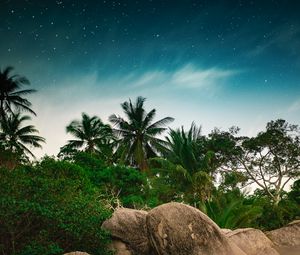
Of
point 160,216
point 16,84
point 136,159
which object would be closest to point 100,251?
point 160,216

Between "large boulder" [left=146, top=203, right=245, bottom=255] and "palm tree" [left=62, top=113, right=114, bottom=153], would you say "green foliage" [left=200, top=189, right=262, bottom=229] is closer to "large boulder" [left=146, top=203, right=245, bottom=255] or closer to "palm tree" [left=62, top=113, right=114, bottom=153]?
"large boulder" [left=146, top=203, right=245, bottom=255]

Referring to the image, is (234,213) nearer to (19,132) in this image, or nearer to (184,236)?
(184,236)

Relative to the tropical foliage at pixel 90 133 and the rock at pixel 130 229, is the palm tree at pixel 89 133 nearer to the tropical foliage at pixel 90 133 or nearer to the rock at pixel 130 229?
the tropical foliage at pixel 90 133

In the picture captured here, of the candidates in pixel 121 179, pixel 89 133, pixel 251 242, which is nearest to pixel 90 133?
pixel 89 133

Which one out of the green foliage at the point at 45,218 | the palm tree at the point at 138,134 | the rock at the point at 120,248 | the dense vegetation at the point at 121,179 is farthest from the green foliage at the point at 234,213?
the palm tree at the point at 138,134

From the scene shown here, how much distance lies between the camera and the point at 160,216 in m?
9.84

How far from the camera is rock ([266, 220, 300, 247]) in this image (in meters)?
13.3

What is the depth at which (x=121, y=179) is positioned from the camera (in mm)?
19641

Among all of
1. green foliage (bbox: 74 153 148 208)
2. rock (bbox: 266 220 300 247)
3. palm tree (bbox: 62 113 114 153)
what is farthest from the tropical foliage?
rock (bbox: 266 220 300 247)

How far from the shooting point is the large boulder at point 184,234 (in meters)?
9.48

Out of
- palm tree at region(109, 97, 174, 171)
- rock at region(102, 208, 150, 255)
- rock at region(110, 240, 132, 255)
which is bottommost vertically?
rock at region(110, 240, 132, 255)

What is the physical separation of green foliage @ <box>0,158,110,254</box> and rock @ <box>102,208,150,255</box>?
1.13m

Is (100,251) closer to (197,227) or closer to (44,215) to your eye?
(44,215)

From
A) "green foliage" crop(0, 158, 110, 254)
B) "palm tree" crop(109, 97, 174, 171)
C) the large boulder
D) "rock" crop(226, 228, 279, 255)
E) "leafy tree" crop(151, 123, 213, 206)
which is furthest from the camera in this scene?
"palm tree" crop(109, 97, 174, 171)
